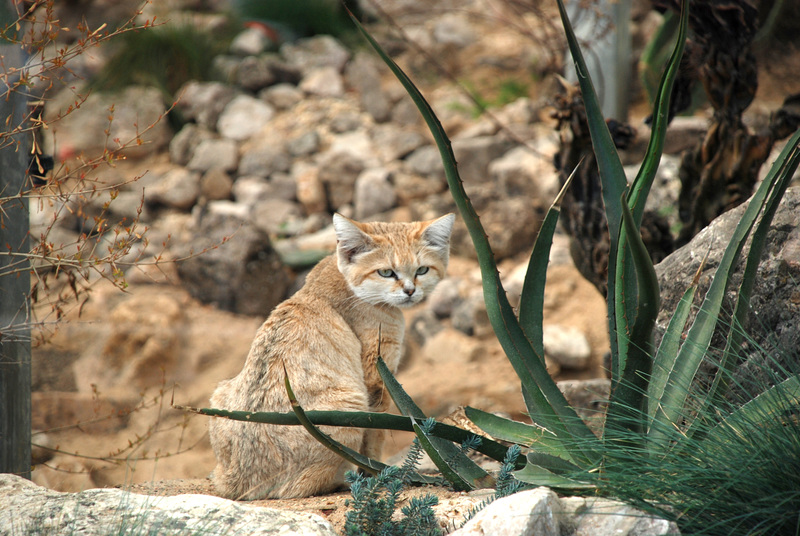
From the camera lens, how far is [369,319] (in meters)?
3.29

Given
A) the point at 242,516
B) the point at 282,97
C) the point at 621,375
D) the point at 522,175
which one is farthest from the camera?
the point at 282,97

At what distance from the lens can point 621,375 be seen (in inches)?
86.8

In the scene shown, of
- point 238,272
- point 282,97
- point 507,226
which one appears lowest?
point 238,272

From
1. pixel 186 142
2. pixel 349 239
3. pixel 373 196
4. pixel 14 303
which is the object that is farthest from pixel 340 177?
pixel 14 303

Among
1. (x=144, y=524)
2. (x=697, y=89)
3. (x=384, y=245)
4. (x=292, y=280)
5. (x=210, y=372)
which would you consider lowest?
(x=210, y=372)

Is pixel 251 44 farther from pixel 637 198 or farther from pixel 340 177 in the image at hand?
pixel 637 198

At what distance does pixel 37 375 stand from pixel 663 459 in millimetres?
5578

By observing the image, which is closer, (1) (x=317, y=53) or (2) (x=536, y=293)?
(2) (x=536, y=293)

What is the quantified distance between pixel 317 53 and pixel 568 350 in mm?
6649

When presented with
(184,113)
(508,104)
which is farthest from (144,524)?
(184,113)

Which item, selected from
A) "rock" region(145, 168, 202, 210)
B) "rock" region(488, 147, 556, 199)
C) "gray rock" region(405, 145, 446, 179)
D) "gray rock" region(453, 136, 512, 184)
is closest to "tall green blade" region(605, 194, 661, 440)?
"rock" region(488, 147, 556, 199)

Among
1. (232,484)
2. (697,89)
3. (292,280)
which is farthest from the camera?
(292,280)

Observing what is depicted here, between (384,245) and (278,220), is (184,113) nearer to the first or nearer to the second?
(278,220)

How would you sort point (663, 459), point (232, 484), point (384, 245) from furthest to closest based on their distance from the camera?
point (384, 245) < point (232, 484) < point (663, 459)
